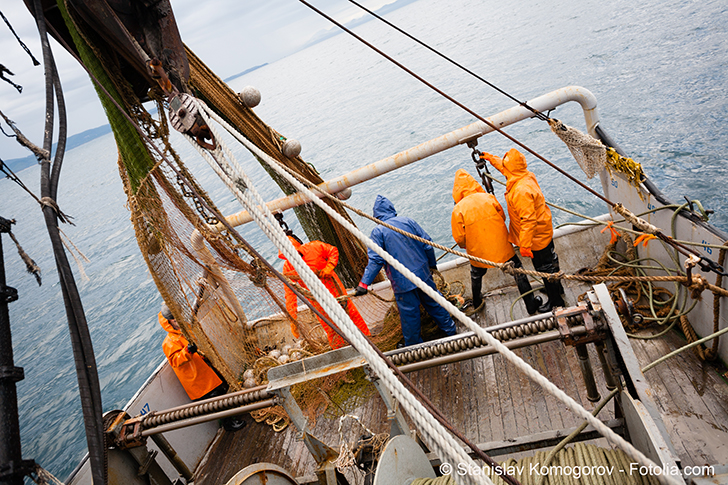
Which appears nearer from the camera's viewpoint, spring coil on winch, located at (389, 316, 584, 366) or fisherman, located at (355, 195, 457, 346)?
spring coil on winch, located at (389, 316, 584, 366)

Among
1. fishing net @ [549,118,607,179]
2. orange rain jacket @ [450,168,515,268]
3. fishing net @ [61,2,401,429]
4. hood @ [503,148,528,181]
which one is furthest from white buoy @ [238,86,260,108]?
fishing net @ [549,118,607,179]

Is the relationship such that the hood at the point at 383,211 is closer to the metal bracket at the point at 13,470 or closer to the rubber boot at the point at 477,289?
the rubber boot at the point at 477,289

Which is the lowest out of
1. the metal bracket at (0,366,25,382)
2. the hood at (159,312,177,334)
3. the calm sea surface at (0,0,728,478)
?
the calm sea surface at (0,0,728,478)

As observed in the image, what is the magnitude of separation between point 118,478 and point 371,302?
10.5ft

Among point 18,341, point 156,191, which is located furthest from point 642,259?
point 18,341

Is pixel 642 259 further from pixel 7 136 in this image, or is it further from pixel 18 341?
pixel 18 341

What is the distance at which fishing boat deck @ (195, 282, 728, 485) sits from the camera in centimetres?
295

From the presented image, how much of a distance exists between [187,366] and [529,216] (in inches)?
145

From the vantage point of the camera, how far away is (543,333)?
88.3 inches

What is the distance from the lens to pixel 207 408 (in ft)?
8.78

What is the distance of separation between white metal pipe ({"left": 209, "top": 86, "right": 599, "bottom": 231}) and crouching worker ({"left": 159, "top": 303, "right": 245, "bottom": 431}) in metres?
1.25

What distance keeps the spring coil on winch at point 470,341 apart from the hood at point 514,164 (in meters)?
2.19

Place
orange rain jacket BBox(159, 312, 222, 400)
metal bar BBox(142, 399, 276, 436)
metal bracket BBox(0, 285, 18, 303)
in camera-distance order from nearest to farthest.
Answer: metal bracket BBox(0, 285, 18, 303)
metal bar BBox(142, 399, 276, 436)
orange rain jacket BBox(159, 312, 222, 400)

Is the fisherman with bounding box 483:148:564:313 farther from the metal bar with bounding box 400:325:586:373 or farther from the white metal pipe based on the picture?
the metal bar with bounding box 400:325:586:373
